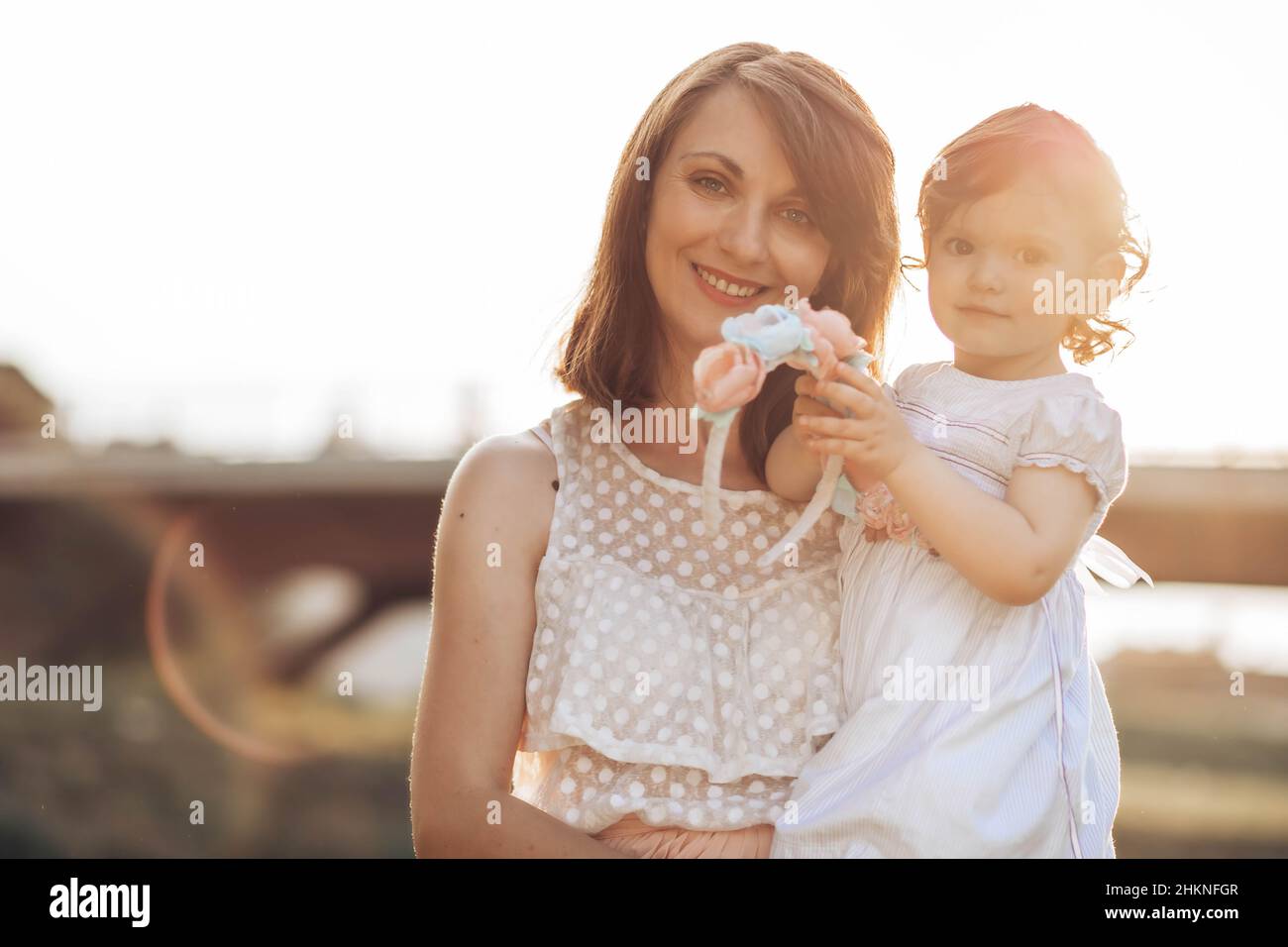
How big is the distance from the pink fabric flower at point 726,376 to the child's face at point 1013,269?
1.78 feet

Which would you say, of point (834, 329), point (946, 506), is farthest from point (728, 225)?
point (946, 506)

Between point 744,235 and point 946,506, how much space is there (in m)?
0.72

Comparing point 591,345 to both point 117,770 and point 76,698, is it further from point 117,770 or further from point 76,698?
point 76,698

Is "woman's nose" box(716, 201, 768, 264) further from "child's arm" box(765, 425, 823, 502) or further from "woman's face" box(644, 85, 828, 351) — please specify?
"child's arm" box(765, 425, 823, 502)

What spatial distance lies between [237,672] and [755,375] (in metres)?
17.7

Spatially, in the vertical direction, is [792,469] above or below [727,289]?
below

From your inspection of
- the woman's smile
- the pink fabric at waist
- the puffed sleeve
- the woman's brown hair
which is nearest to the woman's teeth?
the woman's smile

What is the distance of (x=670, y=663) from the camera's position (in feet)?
8.11

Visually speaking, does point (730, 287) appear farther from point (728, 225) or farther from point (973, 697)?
point (973, 697)

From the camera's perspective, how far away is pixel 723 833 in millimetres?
2359

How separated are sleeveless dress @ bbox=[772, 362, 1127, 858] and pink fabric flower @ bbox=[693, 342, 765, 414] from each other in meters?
0.44

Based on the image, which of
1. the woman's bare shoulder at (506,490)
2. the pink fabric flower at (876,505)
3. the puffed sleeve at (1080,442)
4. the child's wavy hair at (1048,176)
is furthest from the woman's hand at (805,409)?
the woman's bare shoulder at (506,490)

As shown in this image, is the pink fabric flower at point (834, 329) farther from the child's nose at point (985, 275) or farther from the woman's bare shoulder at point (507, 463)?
the woman's bare shoulder at point (507, 463)
